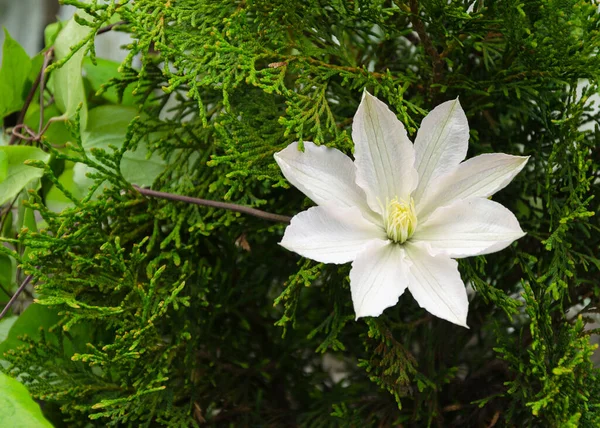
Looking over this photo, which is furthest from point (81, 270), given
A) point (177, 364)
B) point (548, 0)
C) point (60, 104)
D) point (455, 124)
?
point (548, 0)

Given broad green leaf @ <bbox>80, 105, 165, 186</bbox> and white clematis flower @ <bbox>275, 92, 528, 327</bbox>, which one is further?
broad green leaf @ <bbox>80, 105, 165, 186</bbox>

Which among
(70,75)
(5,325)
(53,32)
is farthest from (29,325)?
(53,32)

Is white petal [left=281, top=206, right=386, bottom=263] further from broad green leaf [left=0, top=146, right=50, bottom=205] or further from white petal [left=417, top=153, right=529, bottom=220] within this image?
broad green leaf [left=0, top=146, right=50, bottom=205]

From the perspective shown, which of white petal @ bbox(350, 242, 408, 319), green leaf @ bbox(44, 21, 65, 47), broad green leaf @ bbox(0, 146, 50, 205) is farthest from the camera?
green leaf @ bbox(44, 21, 65, 47)

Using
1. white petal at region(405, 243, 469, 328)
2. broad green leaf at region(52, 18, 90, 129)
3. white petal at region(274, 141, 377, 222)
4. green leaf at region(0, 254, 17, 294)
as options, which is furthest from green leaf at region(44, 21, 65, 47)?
white petal at region(405, 243, 469, 328)

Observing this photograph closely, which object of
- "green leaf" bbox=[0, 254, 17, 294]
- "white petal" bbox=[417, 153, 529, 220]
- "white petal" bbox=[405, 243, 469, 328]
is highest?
"white petal" bbox=[417, 153, 529, 220]

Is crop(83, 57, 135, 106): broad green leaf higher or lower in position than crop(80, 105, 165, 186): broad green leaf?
higher

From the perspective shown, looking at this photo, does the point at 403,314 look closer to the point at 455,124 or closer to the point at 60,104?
the point at 455,124

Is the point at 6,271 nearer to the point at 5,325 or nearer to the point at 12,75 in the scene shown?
the point at 5,325
